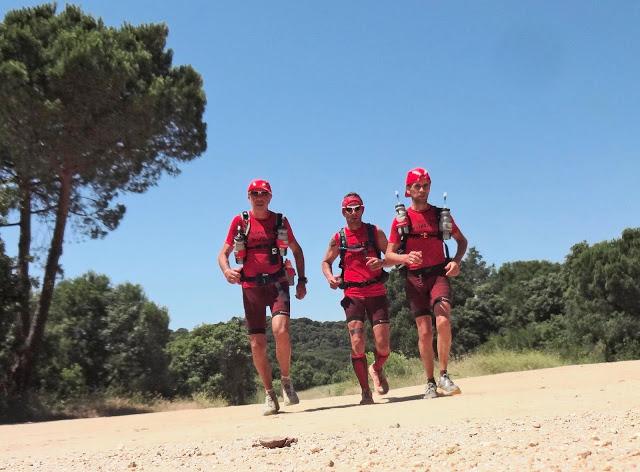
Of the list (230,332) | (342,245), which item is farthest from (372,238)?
(230,332)

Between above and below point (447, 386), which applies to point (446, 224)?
above

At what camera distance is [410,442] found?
11.5 feet

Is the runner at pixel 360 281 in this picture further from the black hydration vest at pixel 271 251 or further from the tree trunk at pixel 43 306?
the tree trunk at pixel 43 306

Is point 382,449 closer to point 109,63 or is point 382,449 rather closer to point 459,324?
point 109,63

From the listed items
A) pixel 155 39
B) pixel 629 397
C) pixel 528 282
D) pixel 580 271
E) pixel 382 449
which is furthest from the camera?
pixel 528 282

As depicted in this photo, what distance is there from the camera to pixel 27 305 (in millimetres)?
14867

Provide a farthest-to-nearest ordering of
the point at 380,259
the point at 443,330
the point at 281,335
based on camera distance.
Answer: the point at 380,259 < the point at 281,335 < the point at 443,330

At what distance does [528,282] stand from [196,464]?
1664 inches

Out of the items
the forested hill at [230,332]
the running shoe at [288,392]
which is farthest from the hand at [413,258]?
the forested hill at [230,332]

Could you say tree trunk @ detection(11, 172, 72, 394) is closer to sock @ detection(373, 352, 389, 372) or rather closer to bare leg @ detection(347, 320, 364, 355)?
sock @ detection(373, 352, 389, 372)

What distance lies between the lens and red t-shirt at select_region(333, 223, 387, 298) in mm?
6648

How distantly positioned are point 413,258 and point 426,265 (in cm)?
41

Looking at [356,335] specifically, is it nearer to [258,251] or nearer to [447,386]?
[447,386]

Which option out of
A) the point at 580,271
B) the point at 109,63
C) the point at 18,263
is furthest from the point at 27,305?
the point at 580,271
